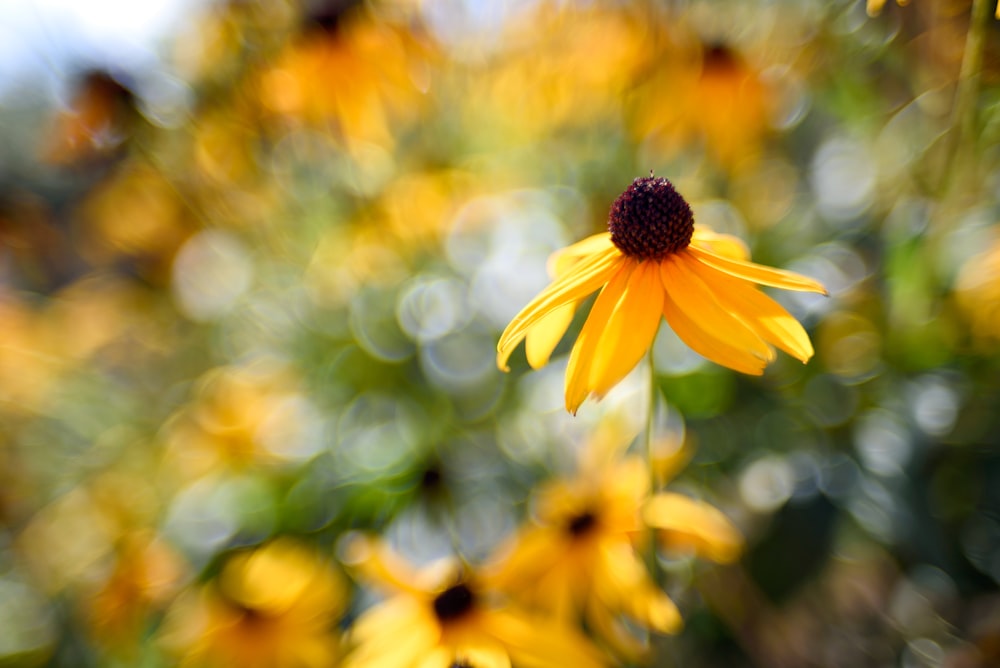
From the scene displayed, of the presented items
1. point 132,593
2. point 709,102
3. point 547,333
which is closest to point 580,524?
point 547,333

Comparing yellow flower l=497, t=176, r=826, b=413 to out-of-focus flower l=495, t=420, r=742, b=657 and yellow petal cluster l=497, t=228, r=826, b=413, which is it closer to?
yellow petal cluster l=497, t=228, r=826, b=413

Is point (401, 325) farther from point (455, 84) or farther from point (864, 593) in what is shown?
→ point (864, 593)

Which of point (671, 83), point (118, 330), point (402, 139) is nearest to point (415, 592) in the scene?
point (671, 83)

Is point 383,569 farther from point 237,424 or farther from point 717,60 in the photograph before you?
point 717,60

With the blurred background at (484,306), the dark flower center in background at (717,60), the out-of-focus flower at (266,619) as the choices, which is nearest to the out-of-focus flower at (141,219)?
the blurred background at (484,306)

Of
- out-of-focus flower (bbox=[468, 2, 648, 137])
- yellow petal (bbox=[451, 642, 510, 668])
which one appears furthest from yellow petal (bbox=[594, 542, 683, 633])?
out-of-focus flower (bbox=[468, 2, 648, 137])
